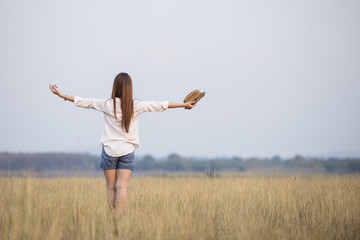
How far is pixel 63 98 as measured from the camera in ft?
16.8

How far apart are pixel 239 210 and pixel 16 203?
3.49 m

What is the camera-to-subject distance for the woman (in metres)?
4.77

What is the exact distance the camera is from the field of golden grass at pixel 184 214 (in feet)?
13.5

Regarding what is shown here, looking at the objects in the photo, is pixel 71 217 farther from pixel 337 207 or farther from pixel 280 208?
pixel 337 207

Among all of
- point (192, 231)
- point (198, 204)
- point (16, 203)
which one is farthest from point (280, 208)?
point (16, 203)

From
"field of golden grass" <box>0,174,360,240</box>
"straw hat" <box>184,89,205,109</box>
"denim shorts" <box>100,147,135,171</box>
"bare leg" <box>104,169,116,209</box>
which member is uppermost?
"straw hat" <box>184,89,205,109</box>

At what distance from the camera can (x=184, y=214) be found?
210 inches

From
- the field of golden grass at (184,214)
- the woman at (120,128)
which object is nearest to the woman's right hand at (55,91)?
the woman at (120,128)

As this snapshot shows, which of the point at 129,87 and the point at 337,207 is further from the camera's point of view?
the point at 337,207

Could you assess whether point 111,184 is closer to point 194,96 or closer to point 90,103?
point 90,103

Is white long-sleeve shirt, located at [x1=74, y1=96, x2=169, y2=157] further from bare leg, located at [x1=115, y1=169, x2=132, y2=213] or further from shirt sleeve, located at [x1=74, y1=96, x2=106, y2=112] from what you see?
bare leg, located at [x1=115, y1=169, x2=132, y2=213]

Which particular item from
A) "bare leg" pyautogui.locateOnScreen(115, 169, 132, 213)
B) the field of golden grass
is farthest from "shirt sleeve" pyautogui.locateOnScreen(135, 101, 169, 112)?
the field of golden grass

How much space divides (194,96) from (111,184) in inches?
64.6

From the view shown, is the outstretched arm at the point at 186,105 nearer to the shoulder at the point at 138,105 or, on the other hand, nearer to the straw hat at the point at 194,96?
the straw hat at the point at 194,96
